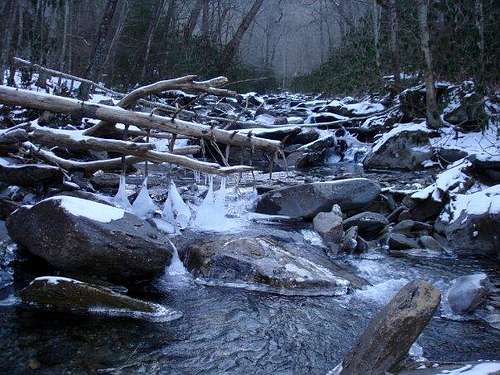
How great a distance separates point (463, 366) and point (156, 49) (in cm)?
2109

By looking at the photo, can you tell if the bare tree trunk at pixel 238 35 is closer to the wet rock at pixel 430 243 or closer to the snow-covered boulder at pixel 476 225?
the snow-covered boulder at pixel 476 225

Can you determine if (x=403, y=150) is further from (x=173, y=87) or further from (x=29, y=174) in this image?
(x=29, y=174)

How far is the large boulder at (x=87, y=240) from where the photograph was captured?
13.6ft

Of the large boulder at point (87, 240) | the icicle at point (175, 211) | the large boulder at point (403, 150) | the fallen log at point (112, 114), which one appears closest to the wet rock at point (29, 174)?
the fallen log at point (112, 114)

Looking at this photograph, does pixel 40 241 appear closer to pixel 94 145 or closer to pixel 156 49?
pixel 94 145

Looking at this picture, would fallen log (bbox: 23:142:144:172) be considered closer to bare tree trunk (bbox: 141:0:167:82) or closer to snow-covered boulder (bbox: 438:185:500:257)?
snow-covered boulder (bbox: 438:185:500:257)

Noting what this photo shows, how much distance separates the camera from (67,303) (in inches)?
146

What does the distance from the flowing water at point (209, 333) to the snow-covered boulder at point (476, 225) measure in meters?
1.30

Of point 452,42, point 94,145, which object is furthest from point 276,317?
point 452,42

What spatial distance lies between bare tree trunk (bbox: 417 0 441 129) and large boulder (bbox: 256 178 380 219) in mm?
5437

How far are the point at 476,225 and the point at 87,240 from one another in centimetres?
464

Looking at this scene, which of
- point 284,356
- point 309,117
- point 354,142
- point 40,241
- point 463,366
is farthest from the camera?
point 309,117

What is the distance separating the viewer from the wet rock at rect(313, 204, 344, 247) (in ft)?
20.5

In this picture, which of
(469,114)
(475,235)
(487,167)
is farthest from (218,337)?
(469,114)
